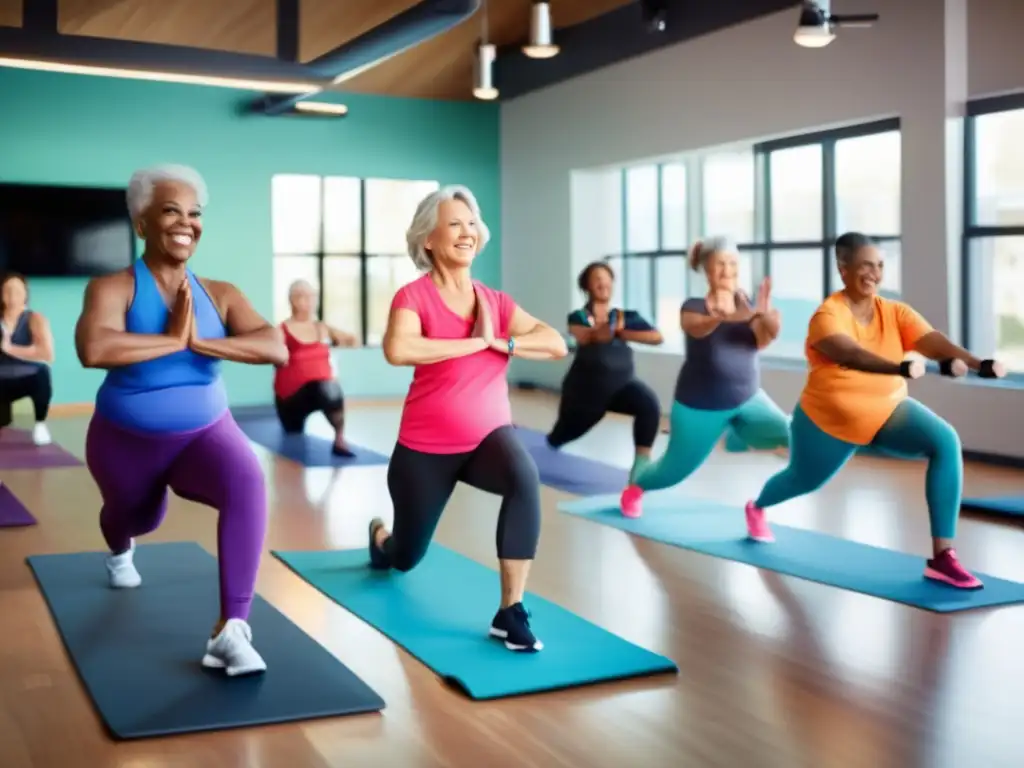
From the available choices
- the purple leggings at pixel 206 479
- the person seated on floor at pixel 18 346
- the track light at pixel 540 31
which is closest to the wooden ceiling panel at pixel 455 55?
the track light at pixel 540 31

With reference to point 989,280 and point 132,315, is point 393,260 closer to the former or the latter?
point 989,280

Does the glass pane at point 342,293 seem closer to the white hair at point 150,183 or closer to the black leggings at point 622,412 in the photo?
the black leggings at point 622,412

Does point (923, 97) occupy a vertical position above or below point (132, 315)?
above

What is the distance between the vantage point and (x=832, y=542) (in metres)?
4.76

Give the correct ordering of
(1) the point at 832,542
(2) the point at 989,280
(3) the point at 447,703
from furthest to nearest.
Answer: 1. (2) the point at 989,280
2. (1) the point at 832,542
3. (3) the point at 447,703

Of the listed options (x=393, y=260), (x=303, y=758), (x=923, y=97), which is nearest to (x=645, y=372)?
(x=393, y=260)

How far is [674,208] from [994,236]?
141 inches

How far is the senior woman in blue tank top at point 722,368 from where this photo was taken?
482 cm

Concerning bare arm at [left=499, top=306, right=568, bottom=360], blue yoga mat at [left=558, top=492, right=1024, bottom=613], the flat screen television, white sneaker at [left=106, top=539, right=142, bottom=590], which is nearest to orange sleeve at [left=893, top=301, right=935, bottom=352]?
blue yoga mat at [left=558, top=492, right=1024, bottom=613]

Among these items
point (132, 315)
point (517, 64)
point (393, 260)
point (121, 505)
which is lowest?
point (121, 505)

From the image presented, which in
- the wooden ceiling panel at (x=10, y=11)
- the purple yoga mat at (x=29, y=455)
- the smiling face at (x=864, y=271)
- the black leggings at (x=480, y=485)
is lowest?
the purple yoga mat at (x=29, y=455)

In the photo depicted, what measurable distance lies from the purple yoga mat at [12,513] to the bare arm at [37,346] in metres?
1.94

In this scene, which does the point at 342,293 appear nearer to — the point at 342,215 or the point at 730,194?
the point at 342,215

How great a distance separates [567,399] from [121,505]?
2.95 meters
